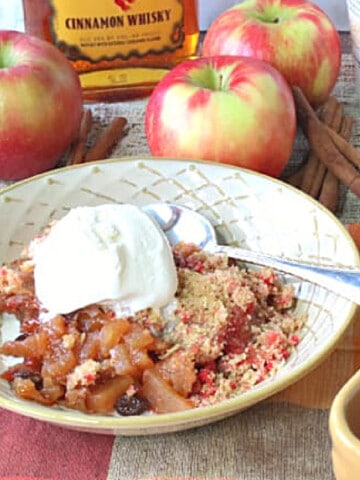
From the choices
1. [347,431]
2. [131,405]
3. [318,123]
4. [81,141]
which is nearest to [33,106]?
[81,141]

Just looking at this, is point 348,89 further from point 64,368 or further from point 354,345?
point 64,368

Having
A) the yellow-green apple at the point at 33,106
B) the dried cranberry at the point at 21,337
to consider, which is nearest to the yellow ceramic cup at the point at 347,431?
the dried cranberry at the point at 21,337

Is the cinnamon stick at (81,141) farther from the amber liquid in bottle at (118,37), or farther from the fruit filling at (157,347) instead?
the fruit filling at (157,347)

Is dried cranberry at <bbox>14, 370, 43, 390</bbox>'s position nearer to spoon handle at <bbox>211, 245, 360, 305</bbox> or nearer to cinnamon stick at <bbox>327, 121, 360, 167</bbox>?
spoon handle at <bbox>211, 245, 360, 305</bbox>

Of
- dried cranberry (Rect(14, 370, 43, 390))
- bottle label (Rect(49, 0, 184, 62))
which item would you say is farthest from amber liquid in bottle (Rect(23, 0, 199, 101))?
dried cranberry (Rect(14, 370, 43, 390))

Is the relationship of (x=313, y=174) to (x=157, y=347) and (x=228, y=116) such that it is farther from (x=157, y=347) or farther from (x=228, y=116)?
(x=157, y=347)

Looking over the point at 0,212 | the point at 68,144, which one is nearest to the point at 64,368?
the point at 0,212
